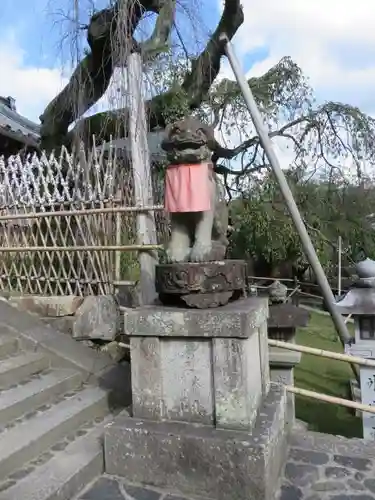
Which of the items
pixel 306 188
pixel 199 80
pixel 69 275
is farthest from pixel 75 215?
pixel 306 188

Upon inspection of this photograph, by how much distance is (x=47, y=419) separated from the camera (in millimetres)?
3213

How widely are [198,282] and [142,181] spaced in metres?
2.33

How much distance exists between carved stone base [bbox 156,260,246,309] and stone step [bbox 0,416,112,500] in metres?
1.19

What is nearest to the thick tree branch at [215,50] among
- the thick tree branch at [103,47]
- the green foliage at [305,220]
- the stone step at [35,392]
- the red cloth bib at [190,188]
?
the thick tree branch at [103,47]

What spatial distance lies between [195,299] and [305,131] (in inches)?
261

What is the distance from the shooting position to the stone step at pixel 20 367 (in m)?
3.67

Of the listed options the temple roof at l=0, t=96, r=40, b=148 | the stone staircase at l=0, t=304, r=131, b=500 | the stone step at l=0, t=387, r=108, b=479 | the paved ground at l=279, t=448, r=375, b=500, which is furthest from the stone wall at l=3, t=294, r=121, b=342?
the temple roof at l=0, t=96, r=40, b=148

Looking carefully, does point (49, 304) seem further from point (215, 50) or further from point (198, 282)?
point (215, 50)

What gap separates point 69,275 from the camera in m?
5.30

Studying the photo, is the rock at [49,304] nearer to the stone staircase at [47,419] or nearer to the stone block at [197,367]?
the stone staircase at [47,419]

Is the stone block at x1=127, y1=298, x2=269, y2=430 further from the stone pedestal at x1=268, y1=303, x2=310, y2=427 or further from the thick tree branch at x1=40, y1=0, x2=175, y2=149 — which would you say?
the thick tree branch at x1=40, y1=0, x2=175, y2=149

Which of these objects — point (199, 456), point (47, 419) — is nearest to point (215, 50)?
point (47, 419)

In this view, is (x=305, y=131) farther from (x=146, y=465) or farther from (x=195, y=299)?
(x=146, y=465)

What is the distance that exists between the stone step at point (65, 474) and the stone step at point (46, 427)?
138 mm
